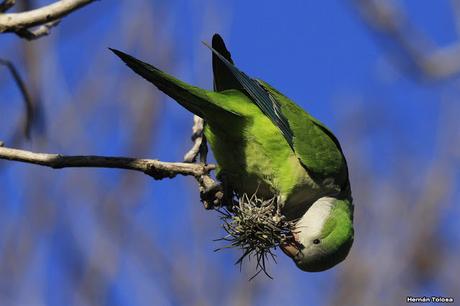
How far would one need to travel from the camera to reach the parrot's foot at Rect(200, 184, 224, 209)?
360cm

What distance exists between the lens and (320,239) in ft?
13.3

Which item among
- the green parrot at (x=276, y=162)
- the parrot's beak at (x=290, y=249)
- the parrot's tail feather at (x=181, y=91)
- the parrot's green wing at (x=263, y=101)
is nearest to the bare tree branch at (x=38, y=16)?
the parrot's tail feather at (x=181, y=91)

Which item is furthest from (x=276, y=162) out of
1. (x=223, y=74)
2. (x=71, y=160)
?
(x=71, y=160)

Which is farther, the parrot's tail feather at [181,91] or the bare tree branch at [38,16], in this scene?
the parrot's tail feather at [181,91]

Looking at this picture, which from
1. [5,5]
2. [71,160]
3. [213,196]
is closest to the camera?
[71,160]

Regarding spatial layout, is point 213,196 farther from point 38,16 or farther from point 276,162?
point 38,16

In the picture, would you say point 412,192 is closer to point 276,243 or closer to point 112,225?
point 112,225

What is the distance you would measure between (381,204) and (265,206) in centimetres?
388

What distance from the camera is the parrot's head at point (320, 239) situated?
404 centimetres

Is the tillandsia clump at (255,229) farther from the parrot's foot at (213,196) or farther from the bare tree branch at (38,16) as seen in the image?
the bare tree branch at (38,16)

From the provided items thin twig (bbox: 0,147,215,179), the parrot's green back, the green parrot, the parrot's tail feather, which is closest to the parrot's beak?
the green parrot

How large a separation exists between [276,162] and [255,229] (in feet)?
1.84

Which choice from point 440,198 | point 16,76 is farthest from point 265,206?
point 440,198

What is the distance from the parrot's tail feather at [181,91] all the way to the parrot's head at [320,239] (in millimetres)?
865
